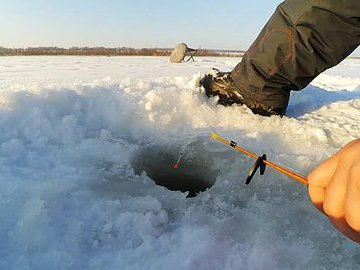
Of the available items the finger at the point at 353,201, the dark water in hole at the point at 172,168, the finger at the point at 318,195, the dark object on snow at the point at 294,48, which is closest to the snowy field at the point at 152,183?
the dark water in hole at the point at 172,168

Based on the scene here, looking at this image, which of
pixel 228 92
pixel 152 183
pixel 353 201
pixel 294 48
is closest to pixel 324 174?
pixel 353 201

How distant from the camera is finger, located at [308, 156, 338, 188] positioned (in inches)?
32.1

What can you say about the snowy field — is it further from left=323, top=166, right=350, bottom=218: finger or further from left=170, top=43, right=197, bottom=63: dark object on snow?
left=170, top=43, right=197, bottom=63: dark object on snow

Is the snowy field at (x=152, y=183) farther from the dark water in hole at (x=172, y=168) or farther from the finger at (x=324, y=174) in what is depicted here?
the finger at (x=324, y=174)

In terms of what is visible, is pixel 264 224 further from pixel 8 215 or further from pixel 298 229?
pixel 8 215

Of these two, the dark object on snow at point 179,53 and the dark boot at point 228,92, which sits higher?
the dark boot at point 228,92

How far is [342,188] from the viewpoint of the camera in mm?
762

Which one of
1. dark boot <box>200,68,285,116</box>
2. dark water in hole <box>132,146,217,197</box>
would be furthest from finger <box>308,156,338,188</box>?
dark boot <box>200,68,285,116</box>

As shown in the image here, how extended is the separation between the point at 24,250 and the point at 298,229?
100 cm

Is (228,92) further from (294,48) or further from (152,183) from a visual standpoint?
(152,183)

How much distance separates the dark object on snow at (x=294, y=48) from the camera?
221 cm

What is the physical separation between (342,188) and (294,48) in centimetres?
174

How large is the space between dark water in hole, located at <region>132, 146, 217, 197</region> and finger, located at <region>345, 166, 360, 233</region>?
1.29 meters

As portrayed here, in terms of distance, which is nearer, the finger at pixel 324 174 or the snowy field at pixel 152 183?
the finger at pixel 324 174
